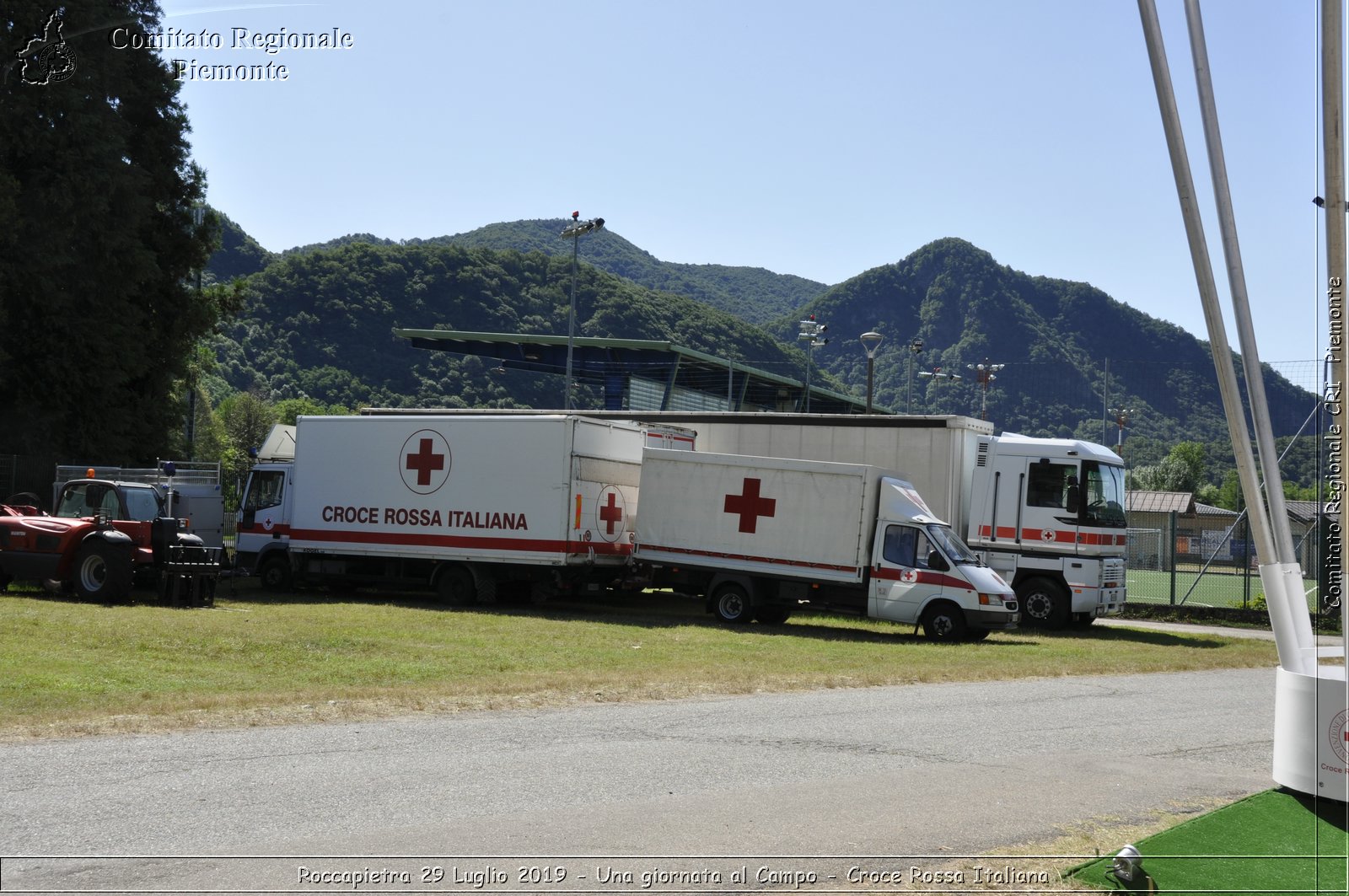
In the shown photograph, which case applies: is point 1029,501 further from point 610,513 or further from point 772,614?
point 610,513

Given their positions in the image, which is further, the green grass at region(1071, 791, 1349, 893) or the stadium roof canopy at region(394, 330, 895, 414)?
the stadium roof canopy at region(394, 330, 895, 414)

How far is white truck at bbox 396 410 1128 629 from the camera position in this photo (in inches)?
862

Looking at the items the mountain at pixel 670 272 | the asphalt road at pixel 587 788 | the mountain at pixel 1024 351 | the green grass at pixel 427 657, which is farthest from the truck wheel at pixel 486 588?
the mountain at pixel 670 272

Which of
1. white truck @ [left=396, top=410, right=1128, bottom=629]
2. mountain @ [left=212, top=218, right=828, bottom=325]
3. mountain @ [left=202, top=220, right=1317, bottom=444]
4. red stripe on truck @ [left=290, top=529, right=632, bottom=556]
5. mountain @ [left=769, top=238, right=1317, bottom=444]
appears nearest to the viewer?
red stripe on truck @ [left=290, top=529, right=632, bottom=556]

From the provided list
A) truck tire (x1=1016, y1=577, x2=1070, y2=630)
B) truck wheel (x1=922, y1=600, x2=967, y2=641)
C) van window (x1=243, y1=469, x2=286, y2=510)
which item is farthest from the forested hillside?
truck wheel (x1=922, y1=600, x2=967, y2=641)

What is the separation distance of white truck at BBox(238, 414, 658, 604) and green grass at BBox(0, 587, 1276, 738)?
29.6 inches

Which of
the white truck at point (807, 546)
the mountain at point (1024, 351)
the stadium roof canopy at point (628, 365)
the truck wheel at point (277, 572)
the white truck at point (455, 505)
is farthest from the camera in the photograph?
the stadium roof canopy at point (628, 365)

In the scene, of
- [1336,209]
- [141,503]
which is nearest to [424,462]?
[141,503]

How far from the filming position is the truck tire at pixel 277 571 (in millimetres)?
24391

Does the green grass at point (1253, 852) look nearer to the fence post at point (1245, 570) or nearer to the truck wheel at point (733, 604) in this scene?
the truck wheel at point (733, 604)

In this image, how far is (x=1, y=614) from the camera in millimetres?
16938

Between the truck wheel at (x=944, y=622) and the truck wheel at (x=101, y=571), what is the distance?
12959mm

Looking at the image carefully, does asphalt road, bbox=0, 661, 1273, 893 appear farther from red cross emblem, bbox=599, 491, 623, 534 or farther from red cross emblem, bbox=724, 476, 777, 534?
red cross emblem, bbox=599, 491, 623, 534

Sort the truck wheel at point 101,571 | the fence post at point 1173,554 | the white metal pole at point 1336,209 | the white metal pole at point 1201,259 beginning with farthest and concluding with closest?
the fence post at point 1173,554 < the truck wheel at point 101,571 < the white metal pole at point 1201,259 < the white metal pole at point 1336,209
